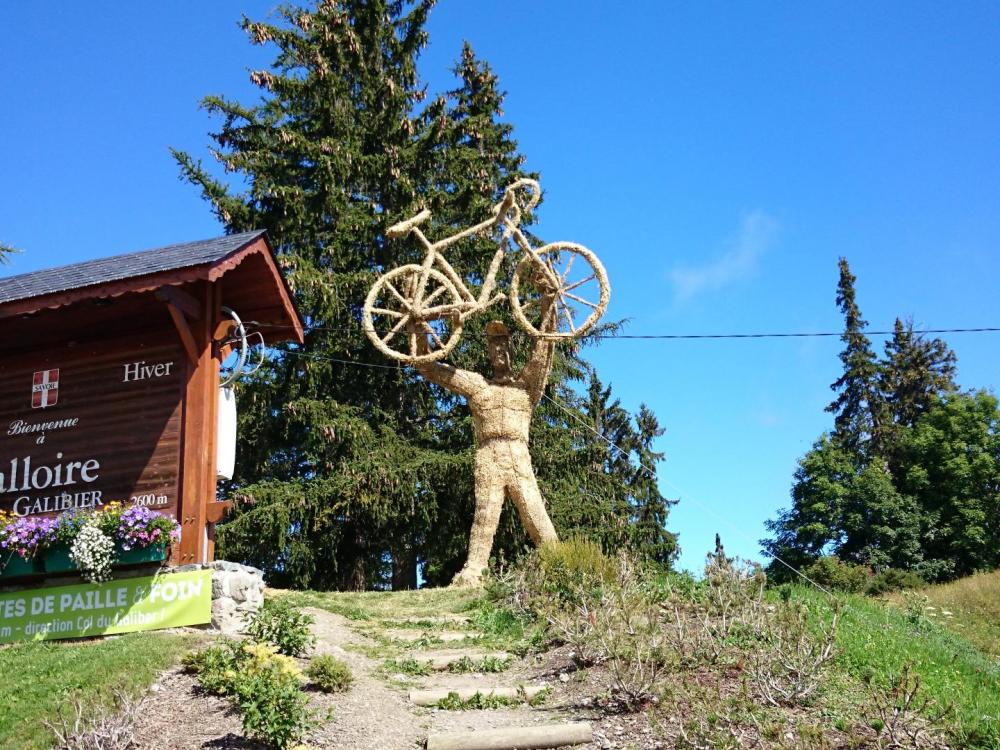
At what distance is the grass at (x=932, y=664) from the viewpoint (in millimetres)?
8000

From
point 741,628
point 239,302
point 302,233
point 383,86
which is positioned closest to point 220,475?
point 239,302

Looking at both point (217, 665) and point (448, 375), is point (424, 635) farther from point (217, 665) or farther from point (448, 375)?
point (448, 375)

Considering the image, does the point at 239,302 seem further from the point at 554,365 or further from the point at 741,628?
the point at 554,365

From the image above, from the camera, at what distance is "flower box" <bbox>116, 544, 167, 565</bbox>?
1122 centimetres

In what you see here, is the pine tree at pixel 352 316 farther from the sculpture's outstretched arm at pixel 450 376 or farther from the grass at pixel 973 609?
the grass at pixel 973 609

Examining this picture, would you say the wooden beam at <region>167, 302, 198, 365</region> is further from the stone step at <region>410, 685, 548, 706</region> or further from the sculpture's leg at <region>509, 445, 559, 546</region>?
the sculpture's leg at <region>509, 445, 559, 546</region>

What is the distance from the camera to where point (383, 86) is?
2492 cm

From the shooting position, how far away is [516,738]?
801cm

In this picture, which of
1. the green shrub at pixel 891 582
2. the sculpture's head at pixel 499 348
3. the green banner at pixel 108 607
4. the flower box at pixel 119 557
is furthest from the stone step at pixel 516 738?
the green shrub at pixel 891 582

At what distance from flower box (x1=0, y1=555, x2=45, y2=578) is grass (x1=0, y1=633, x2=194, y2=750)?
101 cm

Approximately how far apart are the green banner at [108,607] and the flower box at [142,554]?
203 mm

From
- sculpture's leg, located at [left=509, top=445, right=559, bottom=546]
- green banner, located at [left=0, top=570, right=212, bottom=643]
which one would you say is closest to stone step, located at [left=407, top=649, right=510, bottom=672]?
green banner, located at [left=0, top=570, right=212, bottom=643]

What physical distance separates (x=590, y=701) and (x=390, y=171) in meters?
16.7

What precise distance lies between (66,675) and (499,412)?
835 centimetres
